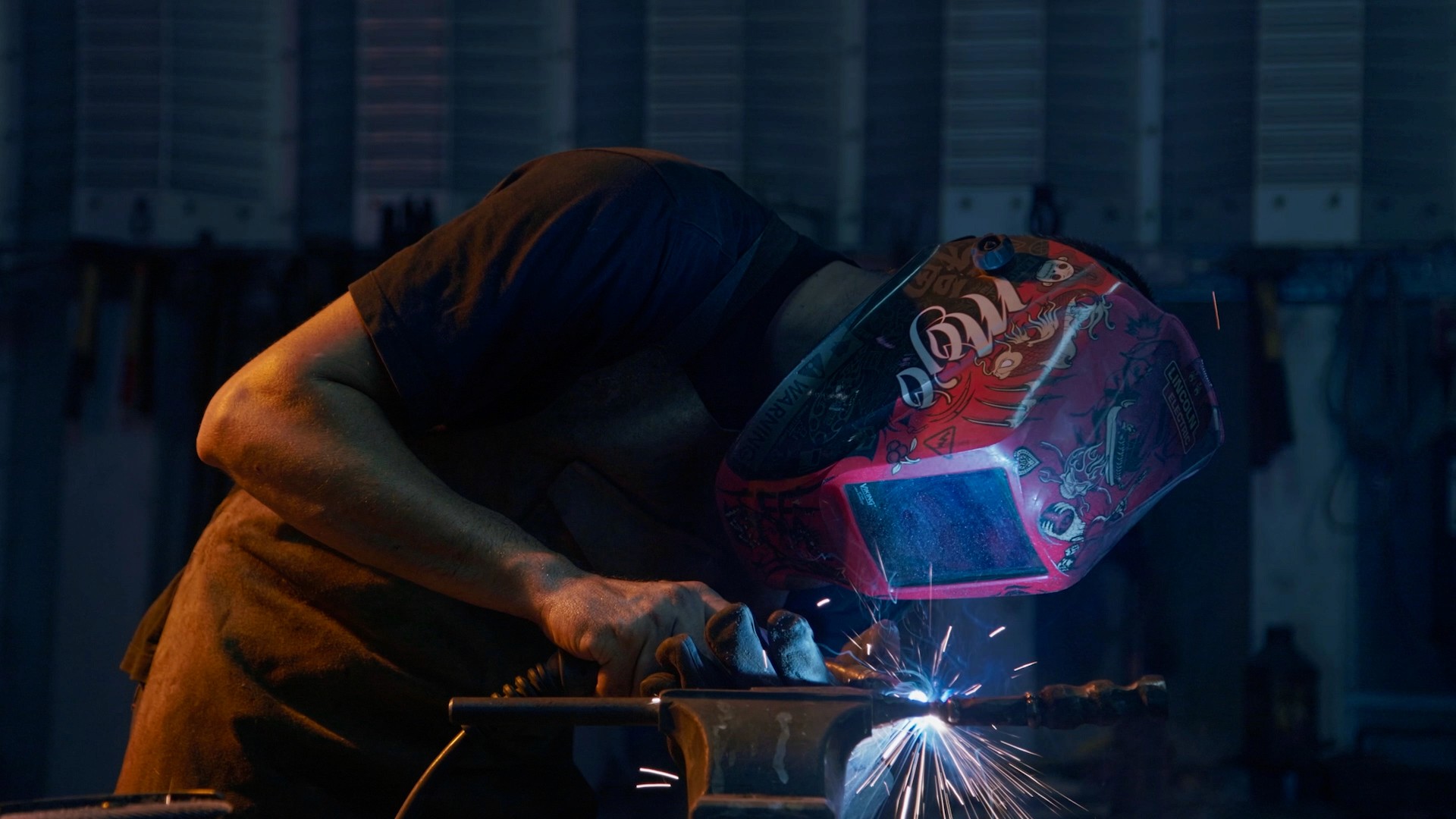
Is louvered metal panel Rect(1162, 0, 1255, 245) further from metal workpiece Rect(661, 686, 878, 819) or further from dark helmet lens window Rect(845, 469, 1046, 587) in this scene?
metal workpiece Rect(661, 686, 878, 819)

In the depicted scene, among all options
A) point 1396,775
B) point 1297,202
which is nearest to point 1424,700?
point 1396,775

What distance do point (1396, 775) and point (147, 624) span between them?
2.95 m

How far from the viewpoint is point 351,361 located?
4.02ft

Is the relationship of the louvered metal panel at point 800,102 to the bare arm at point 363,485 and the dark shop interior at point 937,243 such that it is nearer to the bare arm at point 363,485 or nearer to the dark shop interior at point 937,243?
the dark shop interior at point 937,243

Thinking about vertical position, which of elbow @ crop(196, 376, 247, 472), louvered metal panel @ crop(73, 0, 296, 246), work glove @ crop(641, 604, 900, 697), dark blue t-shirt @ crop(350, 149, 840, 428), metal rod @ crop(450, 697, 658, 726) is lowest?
metal rod @ crop(450, 697, 658, 726)

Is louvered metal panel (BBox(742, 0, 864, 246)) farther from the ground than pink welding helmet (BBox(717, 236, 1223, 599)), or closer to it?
farther from the ground

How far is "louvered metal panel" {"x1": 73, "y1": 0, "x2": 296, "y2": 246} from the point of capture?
134 inches

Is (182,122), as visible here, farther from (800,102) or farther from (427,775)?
(427,775)

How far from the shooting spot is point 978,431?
119 centimetres

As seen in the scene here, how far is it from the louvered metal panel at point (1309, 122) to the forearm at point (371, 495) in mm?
2659

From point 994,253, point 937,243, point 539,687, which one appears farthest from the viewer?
A: point 937,243

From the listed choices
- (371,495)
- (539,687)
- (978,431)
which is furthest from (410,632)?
(978,431)

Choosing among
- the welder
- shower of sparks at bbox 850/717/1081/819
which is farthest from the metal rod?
shower of sparks at bbox 850/717/1081/819

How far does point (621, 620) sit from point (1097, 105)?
2757mm
